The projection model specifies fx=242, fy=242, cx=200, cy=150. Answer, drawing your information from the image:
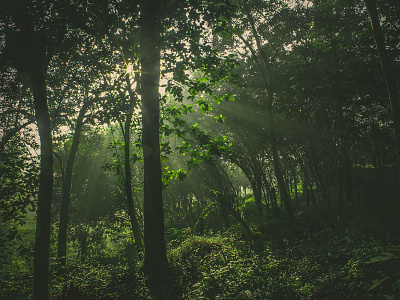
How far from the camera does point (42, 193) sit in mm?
5039

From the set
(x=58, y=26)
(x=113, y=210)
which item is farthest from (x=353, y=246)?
(x=113, y=210)

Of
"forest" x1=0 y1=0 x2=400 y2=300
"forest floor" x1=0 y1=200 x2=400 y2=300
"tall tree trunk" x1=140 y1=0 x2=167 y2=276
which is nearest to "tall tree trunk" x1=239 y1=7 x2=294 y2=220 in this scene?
"forest" x1=0 y1=0 x2=400 y2=300

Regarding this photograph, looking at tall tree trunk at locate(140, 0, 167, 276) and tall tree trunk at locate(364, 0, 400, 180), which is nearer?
tall tree trunk at locate(140, 0, 167, 276)

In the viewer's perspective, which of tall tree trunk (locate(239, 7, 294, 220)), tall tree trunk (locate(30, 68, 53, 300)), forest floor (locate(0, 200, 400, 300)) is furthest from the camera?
tall tree trunk (locate(239, 7, 294, 220))

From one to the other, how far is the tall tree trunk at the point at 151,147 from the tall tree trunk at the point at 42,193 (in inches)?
81.8

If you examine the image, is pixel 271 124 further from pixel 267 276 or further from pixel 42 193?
pixel 42 193

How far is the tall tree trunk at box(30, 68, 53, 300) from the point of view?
487 cm

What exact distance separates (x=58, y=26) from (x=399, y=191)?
734 inches

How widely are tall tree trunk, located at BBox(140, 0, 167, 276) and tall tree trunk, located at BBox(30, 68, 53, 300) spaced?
2.08m

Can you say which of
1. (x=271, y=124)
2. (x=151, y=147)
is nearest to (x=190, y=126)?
(x=151, y=147)

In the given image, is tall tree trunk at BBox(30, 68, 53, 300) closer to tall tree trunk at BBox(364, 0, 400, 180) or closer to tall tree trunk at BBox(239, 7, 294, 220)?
tall tree trunk at BBox(364, 0, 400, 180)

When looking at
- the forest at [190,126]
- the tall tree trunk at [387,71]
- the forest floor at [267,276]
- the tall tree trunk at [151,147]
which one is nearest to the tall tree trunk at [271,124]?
the forest at [190,126]

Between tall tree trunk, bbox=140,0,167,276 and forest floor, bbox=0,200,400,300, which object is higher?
tall tree trunk, bbox=140,0,167,276

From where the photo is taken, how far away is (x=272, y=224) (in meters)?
12.3
